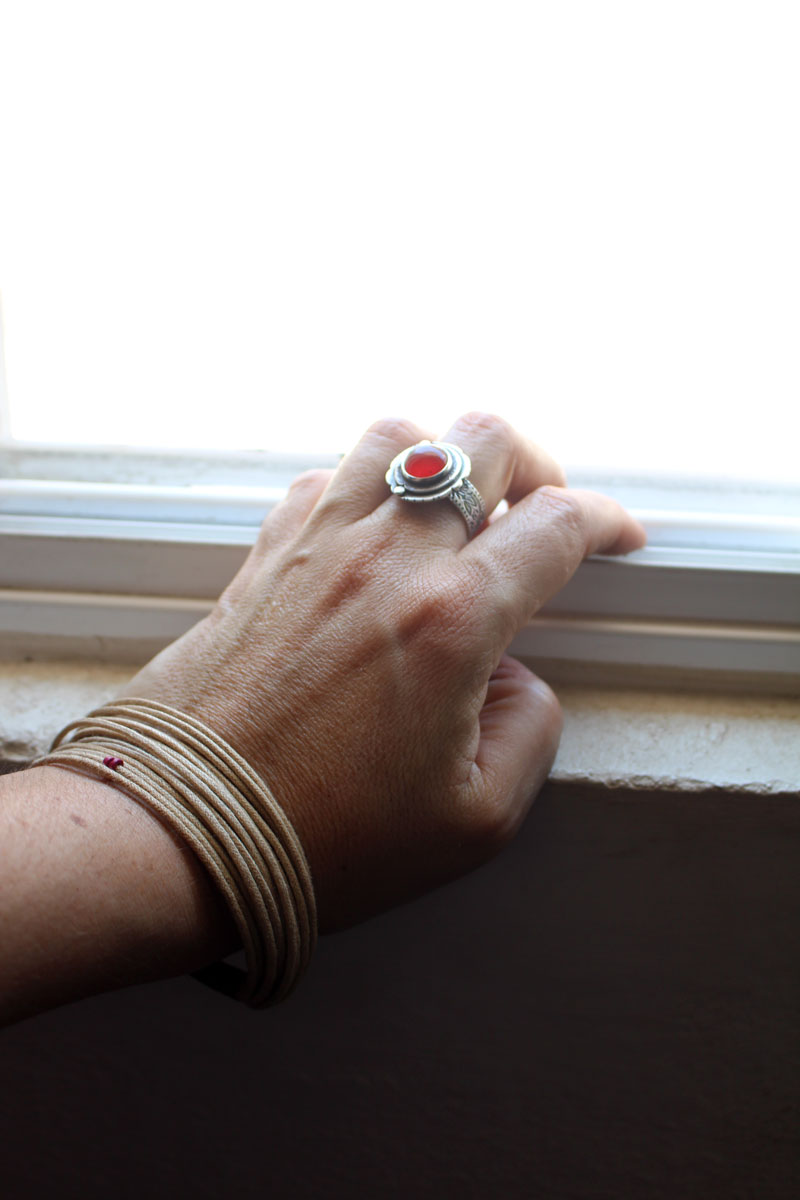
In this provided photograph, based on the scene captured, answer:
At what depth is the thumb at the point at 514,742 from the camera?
0.53m

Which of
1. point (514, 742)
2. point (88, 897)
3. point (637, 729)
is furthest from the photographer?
point (637, 729)

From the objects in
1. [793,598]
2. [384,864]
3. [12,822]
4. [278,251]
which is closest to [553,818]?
[384,864]

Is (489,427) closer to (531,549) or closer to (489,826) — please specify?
(531,549)

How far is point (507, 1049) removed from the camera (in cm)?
69

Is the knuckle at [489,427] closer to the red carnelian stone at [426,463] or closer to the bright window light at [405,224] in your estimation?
the red carnelian stone at [426,463]

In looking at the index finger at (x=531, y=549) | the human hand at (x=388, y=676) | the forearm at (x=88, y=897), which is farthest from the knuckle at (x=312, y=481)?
the forearm at (x=88, y=897)

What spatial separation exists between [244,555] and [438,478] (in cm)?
22

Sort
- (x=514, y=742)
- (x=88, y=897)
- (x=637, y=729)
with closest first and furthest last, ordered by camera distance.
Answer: (x=88, y=897) < (x=514, y=742) < (x=637, y=729)

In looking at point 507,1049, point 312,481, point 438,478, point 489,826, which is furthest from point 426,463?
point 507,1049

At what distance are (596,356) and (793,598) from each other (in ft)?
0.89

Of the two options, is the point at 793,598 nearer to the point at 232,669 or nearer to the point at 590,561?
the point at 590,561

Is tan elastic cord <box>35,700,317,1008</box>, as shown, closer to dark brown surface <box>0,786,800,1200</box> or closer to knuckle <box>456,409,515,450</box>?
dark brown surface <box>0,786,800,1200</box>

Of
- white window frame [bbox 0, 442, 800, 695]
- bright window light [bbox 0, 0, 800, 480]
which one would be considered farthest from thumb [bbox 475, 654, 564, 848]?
bright window light [bbox 0, 0, 800, 480]

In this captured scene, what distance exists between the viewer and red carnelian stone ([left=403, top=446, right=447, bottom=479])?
58 centimetres
